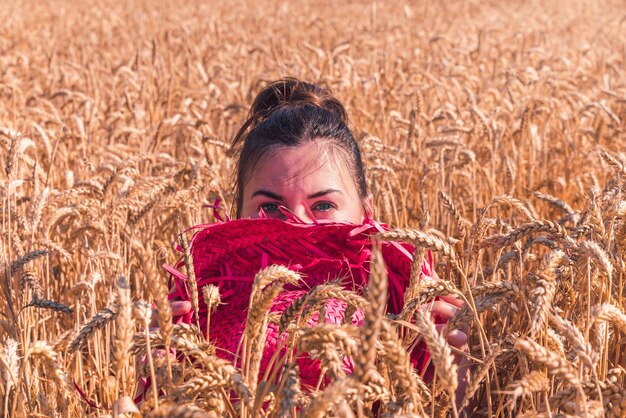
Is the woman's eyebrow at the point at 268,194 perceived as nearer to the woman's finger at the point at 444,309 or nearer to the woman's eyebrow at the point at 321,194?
the woman's eyebrow at the point at 321,194

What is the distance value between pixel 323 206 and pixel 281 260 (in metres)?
0.30

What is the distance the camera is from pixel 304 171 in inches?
87.0

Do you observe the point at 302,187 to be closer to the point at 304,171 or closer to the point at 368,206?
the point at 304,171

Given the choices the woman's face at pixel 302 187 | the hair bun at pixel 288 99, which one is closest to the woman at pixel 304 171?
the woman's face at pixel 302 187

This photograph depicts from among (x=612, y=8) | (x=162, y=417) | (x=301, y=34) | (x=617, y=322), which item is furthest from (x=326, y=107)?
(x=612, y=8)

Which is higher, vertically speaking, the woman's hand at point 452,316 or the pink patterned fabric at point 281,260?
the pink patterned fabric at point 281,260

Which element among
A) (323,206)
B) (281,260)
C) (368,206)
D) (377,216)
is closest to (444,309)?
(281,260)

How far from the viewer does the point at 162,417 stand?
101cm

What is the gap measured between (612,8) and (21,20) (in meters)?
11.3

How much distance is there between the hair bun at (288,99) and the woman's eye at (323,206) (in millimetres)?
581

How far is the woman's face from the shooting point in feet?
7.11

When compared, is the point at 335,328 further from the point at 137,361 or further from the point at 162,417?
the point at 137,361

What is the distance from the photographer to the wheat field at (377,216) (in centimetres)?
120

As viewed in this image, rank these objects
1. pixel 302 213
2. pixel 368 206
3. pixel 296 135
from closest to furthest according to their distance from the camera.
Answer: pixel 302 213 < pixel 296 135 < pixel 368 206
